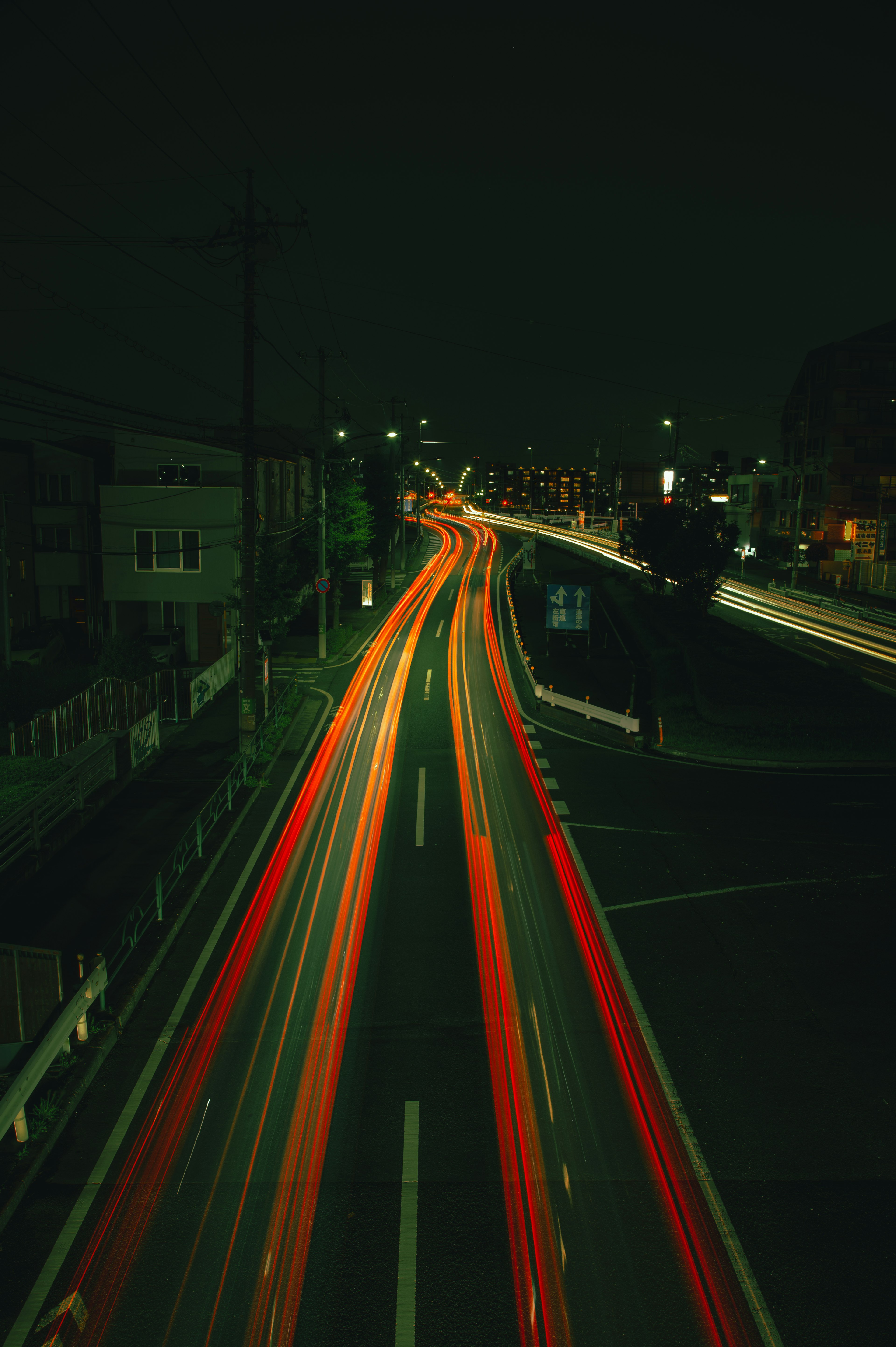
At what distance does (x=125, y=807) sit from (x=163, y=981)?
8.17 m

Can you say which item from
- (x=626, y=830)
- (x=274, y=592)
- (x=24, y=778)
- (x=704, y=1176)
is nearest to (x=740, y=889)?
(x=626, y=830)

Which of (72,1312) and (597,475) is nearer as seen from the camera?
(72,1312)

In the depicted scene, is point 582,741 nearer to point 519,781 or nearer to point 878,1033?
point 519,781

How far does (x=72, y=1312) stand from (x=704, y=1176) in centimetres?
509

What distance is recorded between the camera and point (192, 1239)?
247 inches

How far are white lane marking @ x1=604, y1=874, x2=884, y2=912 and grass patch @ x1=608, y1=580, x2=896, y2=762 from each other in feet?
27.9

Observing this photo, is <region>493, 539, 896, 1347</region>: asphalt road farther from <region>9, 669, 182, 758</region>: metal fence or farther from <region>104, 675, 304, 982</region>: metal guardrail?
<region>9, 669, 182, 758</region>: metal fence

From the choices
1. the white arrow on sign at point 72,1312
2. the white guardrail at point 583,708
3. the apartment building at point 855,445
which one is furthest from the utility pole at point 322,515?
the apartment building at point 855,445

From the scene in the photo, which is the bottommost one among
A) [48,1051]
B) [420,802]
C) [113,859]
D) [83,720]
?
[113,859]

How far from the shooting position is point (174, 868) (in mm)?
12859

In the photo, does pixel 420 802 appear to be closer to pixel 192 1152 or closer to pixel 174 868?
pixel 174 868

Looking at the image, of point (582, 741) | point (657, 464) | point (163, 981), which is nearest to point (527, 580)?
point (582, 741)

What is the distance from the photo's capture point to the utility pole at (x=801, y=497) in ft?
186

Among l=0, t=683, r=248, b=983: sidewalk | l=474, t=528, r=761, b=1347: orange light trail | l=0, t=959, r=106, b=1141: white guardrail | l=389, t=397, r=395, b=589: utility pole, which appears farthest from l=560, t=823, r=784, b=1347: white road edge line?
l=389, t=397, r=395, b=589: utility pole
